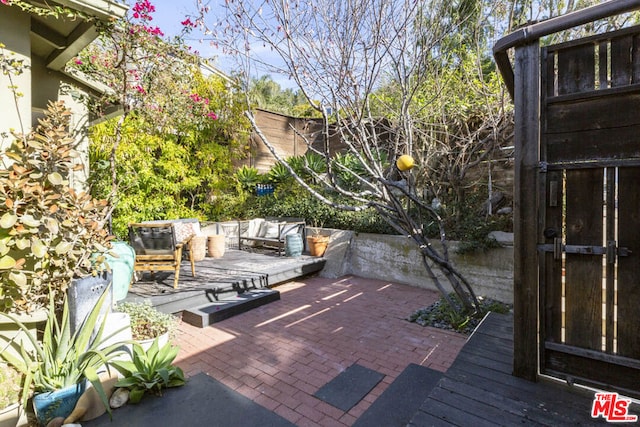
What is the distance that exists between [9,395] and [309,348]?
2.44m

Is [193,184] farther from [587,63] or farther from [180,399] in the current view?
[587,63]

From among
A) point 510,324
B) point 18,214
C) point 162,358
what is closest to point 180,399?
point 162,358

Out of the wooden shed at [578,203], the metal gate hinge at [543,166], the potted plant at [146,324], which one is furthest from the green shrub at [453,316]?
the potted plant at [146,324]

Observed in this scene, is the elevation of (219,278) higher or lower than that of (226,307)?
higher

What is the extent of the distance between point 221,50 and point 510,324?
4.47 metres

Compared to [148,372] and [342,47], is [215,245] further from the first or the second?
[342,47]

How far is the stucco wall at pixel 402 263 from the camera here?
17.6 feet

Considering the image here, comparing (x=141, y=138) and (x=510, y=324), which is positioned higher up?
(x=141, y=138)

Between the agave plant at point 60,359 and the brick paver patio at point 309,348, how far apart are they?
94 cm

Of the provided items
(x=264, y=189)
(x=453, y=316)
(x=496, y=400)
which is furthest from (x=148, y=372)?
(x=264, y=189)

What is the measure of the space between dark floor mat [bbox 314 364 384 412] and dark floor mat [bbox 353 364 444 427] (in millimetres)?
202

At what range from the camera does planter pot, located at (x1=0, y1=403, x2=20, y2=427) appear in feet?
7.11

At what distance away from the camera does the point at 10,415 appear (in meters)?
2.19

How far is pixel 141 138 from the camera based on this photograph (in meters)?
6.84
